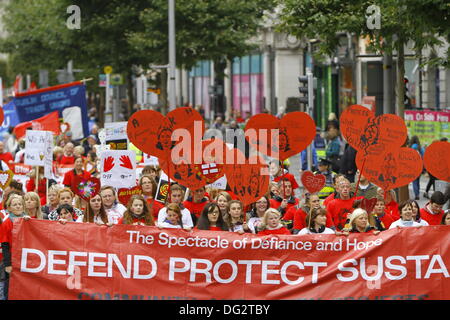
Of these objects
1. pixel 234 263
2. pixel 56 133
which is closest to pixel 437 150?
pixel 234 263

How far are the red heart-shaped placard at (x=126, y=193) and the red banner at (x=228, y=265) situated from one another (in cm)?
336

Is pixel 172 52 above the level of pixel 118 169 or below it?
above

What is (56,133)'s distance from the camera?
2328 cm

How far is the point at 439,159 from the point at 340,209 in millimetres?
1183

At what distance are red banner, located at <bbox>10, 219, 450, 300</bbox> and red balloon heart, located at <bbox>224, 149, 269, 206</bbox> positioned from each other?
5.57 feet

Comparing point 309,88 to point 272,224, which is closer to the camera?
point 272,224

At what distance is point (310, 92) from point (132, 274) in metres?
12.3

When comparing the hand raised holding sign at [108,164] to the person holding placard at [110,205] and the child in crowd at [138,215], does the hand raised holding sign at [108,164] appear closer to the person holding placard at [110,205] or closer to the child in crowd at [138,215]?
the person holding placard at [110,205]

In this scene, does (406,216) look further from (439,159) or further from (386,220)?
(439,159)

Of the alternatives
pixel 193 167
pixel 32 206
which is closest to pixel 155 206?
pixel 193 167

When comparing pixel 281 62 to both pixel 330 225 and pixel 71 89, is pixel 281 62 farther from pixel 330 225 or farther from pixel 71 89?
pixel 330 225

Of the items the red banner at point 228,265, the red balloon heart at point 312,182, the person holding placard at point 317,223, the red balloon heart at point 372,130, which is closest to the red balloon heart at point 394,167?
the red balloon heart at point 372,130

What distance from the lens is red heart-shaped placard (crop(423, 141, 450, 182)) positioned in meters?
12.4

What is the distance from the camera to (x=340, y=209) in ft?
41.8
